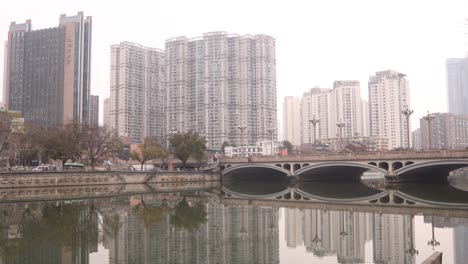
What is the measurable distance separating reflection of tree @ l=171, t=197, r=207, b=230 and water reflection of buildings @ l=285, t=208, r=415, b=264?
5219mm

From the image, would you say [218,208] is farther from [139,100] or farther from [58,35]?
[58,35]

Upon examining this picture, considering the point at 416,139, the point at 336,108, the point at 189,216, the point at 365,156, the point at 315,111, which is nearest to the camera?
the point at 189,216

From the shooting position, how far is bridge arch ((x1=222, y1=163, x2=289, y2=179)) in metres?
63.9

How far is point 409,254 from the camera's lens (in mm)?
17812

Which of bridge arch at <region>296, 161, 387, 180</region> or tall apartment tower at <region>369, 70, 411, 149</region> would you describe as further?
tall apartment tower at <region>369, 70, 411, 149</region>

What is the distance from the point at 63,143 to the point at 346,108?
8644cm

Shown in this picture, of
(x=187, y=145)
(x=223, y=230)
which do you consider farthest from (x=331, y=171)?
(x=223, y=230)

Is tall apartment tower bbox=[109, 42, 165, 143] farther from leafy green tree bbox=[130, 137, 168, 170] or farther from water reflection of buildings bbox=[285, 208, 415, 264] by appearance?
water reflection of buildings bbox=[285, 208, 415, 264]

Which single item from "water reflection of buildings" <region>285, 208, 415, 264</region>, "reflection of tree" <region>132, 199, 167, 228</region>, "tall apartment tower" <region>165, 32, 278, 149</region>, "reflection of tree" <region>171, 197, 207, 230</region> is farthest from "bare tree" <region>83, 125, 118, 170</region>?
"tall apartment tower" <region>165, 32, 278, 149</region>

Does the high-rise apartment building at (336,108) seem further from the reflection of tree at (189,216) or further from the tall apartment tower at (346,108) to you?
the reflection of tree at (189,216)

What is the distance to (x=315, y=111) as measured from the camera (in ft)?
427

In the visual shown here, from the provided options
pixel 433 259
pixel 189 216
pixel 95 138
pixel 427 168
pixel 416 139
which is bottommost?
pixel 189 216

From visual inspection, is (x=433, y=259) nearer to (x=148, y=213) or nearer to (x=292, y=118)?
(x=148, y=213)

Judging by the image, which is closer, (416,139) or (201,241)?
(201,241)
